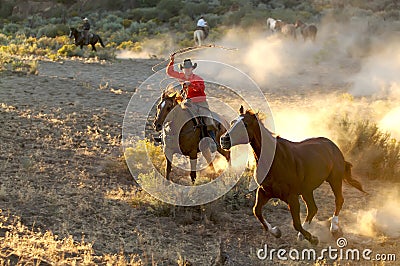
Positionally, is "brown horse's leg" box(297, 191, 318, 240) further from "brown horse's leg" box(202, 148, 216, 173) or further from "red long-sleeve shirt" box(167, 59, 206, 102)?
"red long-sleeve shirt" box(167, 59, 206, 102)

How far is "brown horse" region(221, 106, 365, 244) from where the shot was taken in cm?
719

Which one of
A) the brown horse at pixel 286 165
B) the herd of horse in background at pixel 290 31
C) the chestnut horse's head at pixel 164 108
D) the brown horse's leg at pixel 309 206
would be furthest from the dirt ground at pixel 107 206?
the herd of horse in background at pixel 290 31

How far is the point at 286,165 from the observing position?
24.1ft

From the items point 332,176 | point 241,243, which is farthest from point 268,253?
point 332,176

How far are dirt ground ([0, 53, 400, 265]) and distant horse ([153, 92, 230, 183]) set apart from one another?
98cm

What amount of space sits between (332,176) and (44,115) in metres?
8.22

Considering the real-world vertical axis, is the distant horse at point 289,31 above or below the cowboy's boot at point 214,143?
below

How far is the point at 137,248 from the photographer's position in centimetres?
707

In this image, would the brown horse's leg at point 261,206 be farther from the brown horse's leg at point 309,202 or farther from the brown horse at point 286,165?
the brown horse's leg at point 309,202

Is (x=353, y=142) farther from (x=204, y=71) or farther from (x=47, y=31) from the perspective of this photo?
(x=47, y=31)

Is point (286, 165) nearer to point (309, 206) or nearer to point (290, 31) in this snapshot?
point (309, 206)

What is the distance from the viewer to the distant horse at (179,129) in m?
9.74

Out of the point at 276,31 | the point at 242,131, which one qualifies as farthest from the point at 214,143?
the point at 276,31

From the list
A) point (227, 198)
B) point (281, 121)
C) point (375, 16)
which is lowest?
point (375, 16)
